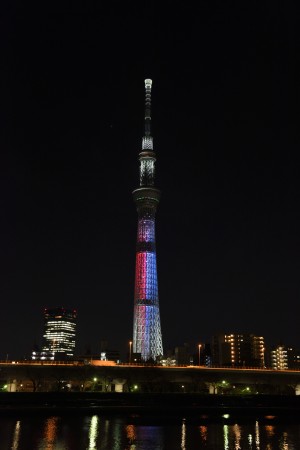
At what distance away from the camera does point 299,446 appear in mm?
41219

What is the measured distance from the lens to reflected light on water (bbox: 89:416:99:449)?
3958 centimetres

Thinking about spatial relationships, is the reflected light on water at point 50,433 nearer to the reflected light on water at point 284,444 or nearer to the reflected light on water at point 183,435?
the reflected light on water at point 183,435

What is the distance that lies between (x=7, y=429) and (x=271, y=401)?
48.0m

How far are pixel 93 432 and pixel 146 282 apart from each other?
11347cm

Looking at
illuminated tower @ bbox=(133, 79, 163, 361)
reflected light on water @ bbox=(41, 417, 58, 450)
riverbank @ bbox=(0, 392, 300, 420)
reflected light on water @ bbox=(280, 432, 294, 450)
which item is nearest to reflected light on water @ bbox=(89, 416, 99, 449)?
reflected light on water @ bbox=(41, 417, 58, 450)

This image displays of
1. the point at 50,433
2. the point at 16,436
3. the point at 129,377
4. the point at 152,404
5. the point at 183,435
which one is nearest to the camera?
the point at 16,436

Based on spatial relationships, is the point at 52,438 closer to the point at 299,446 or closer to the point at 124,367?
the point at 299,446

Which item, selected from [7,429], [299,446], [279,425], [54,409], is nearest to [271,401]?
[279,425]

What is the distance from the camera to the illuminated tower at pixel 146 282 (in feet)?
515

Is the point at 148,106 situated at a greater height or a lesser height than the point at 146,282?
greater

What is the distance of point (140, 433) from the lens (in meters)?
46.9

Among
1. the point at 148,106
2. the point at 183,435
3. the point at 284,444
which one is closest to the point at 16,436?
the point at 183,435

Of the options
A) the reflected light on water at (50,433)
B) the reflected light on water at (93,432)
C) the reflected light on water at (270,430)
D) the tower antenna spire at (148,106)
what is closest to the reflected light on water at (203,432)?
the reflected light on water at (270,430)

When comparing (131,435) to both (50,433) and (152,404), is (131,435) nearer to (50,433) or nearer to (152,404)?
(50,433)
